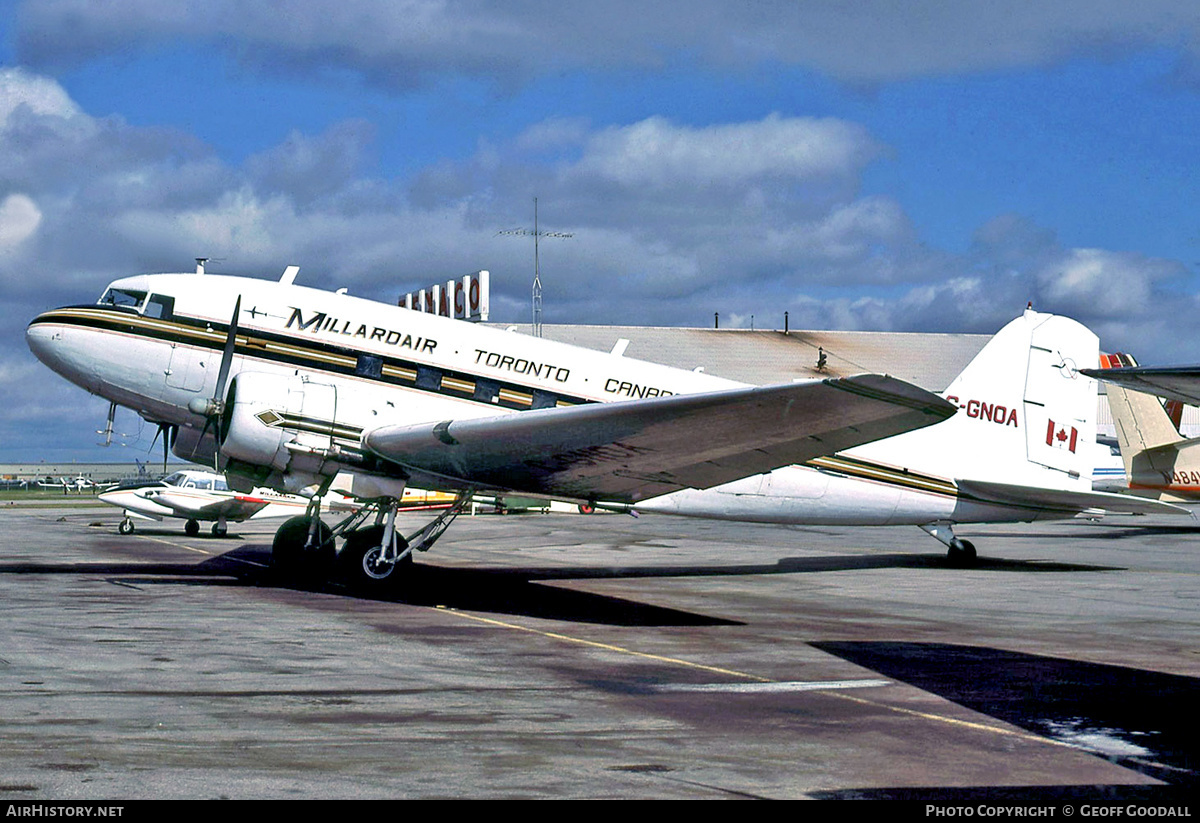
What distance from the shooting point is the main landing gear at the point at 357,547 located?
58.1ft

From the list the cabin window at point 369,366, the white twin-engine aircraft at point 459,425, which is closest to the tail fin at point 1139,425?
the white twin-engine aircraft at point 459,425

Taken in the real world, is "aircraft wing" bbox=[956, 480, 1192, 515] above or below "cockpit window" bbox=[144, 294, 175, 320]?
below

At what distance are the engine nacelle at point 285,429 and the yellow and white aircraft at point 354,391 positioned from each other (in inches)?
0.9

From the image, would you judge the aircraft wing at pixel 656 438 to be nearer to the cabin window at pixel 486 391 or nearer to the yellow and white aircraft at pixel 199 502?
the cabin window at pixel 486 391

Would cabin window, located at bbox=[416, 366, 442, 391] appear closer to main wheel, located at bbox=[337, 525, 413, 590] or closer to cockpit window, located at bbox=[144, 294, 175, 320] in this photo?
main wheel, located at bbox=[337, 525, 413, 590]

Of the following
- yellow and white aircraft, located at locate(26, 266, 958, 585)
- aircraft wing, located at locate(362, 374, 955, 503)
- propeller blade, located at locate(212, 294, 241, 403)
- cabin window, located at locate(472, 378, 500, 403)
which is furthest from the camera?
cabin window, located at locate(472, 378, 500, 403)

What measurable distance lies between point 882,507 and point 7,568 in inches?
671

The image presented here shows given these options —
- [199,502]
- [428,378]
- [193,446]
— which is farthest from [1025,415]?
[199,502]

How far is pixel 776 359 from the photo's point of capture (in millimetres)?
71688

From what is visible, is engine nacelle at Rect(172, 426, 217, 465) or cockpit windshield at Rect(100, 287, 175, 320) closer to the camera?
cockpit windshield at Rect(100, 287, 175, 320)

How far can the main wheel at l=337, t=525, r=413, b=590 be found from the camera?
1781 cm

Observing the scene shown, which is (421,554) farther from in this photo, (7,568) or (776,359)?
(776,359)

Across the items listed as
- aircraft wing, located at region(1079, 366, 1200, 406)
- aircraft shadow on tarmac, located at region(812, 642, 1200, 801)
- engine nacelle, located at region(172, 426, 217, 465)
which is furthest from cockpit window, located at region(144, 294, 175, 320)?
aircraft wing, located at region(1079, 366, 1200, 406)

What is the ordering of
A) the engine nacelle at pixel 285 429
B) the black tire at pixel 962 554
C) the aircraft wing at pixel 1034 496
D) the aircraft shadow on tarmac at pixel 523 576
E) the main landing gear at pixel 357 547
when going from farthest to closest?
1. the black tire at pixel 962 554
2. the aircraft wing at pixel 1034 496
3. the main landing gear at pixel 357 547
4. the engine nacelle at pixel 285 429
5. the aircraft shadow on tarmac at pixel 523 576
